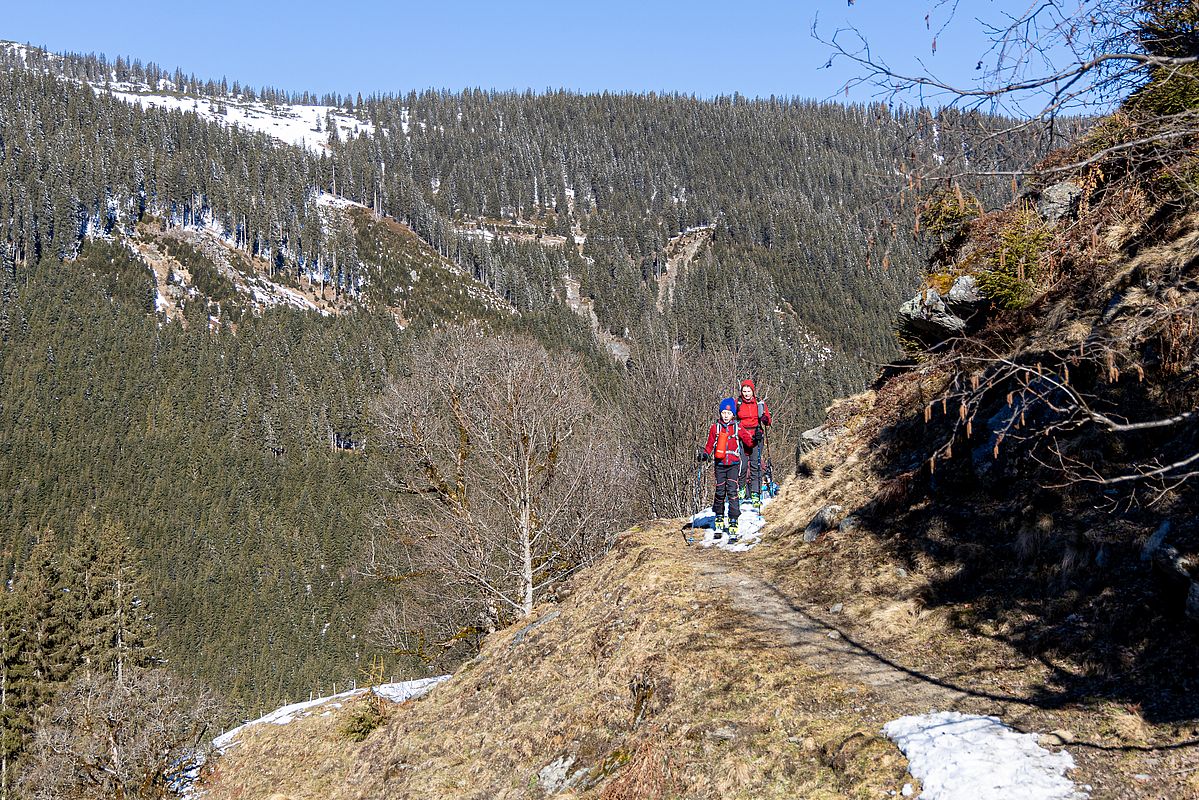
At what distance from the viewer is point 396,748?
9.76m

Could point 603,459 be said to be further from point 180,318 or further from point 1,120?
point 1,120

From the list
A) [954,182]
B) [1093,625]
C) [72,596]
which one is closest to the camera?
[954,182]

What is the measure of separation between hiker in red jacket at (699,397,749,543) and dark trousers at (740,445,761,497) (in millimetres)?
1241

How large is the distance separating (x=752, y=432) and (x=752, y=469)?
1350mm

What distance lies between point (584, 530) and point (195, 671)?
3010 inches

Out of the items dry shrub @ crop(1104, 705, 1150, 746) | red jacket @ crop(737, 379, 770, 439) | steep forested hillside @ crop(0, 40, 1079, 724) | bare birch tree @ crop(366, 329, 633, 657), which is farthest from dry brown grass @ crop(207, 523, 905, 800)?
steep forested hillside @ crop(0, 40, 1079, 724)

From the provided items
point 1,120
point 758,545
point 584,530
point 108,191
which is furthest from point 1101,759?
point 1,120

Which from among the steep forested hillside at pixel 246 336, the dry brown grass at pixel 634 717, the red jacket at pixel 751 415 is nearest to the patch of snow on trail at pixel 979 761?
the dry brown grass at pixel 634 717

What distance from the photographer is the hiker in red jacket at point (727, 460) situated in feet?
37.0

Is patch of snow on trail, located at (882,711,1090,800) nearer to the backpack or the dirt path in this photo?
the dirt path

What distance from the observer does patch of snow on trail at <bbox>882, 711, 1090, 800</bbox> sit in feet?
14.0

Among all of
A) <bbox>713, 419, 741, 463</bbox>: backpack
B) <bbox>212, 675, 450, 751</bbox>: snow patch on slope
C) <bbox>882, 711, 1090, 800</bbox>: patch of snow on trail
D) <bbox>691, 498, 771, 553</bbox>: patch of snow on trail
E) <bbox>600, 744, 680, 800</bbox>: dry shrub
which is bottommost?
<bbox>212, 675, 450, 751</bbox>: snow patch on slope

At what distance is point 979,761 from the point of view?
14.9 ft

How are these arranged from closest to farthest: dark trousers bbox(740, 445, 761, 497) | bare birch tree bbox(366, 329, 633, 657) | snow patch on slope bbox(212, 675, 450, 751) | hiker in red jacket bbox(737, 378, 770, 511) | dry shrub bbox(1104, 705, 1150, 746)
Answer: dry shrub bbox(1104, 705, 1150, 746), hiker in red jacket bbox(737, 378, 770, 511), dark trousers bbox(740, 445, 761, 497), snow patch on slope bbox(212, 675, 450, 751), bare birch tree bbox(366, 329, 633, 657)
